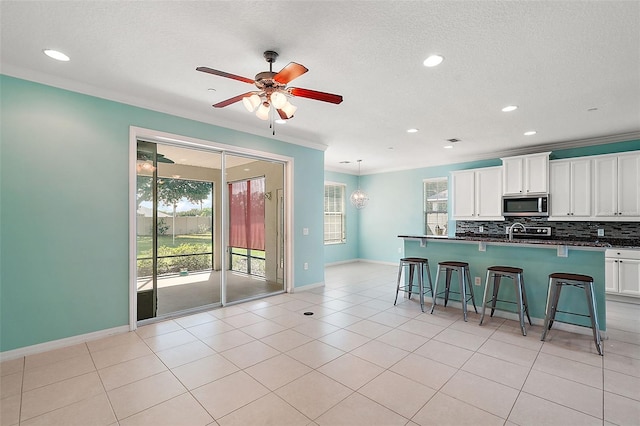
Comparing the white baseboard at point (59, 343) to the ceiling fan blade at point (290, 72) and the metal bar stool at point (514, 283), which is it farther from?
the metal bar stool at point (514, 283)

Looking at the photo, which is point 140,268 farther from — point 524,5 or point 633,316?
point 633,316

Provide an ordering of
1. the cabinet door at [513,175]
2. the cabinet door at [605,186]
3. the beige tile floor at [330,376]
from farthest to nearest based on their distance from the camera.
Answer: the cabinet door at [513,175]
the cabinet door at [605,186]
the beige tile floor at [330,376]

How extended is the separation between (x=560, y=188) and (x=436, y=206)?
101 inches

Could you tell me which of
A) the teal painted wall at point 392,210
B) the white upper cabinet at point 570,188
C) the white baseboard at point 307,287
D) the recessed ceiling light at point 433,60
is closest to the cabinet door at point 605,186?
the white upper cabinet at point 570,188

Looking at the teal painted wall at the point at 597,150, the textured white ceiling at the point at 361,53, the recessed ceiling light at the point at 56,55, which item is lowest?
the teal painted wall at the point at 597,150

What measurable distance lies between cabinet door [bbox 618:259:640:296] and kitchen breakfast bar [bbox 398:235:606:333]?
216 centimetres

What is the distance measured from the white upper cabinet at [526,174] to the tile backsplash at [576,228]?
0.68 m

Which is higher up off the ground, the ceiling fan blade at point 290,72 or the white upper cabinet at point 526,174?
the ceiling fan blade at point 290,72

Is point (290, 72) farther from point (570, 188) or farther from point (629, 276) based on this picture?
point (629, 276)

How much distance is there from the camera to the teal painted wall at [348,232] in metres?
8.32

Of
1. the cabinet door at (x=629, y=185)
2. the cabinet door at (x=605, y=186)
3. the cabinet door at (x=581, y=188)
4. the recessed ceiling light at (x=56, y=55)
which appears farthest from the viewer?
the cabinet door at (x=581, y=188)

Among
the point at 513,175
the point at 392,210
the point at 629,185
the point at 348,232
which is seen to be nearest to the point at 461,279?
the point at 513,175

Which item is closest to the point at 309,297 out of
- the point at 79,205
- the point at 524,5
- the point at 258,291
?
the point at 258,291

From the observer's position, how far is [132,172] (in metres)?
3.53
